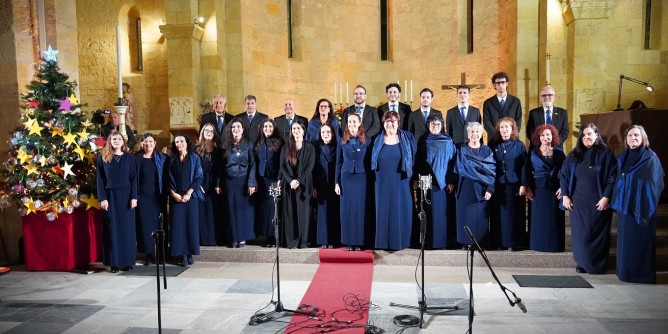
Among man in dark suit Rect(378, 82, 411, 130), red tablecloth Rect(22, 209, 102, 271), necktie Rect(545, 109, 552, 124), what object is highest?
man in dark suit Rect(378, 82, 411, 130)

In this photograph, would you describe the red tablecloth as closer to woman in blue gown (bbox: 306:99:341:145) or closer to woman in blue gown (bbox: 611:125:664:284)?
woman in blue gown (bbox: 306:99:341:145)

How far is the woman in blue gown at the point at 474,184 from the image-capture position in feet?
20.2

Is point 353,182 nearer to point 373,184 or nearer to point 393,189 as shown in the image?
point 373,184

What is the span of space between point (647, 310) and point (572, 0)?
6.39 m

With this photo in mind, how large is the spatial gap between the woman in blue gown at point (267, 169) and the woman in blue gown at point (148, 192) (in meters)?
1.23

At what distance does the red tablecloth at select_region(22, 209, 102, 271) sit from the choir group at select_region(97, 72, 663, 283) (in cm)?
53

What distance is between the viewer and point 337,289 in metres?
5.36

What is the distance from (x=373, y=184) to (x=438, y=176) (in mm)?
841

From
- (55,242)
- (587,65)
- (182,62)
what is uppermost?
(182,62)

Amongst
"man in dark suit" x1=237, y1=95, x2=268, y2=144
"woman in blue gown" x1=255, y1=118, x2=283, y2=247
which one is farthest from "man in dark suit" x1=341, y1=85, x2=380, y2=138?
"man in dark suit" x1=237, y1=95, x2=268, y2=144

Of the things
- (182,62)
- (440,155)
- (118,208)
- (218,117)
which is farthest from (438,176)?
(182,62)

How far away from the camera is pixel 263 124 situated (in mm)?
6785

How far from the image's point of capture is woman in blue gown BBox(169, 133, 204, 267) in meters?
6.36

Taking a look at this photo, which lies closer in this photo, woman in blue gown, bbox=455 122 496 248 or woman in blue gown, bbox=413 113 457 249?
woman in blue gown, bbox=455 122 496 248
